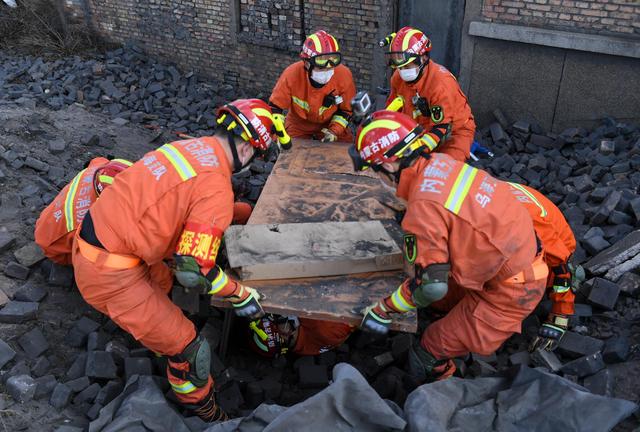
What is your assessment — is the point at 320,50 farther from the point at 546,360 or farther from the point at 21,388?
the point at 21,388

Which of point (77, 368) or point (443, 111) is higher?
point (443, 111)

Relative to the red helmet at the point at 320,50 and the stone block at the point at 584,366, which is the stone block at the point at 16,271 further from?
the stone block at the point at 584,366

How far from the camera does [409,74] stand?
17.8 feet

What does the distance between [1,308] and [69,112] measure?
508cm

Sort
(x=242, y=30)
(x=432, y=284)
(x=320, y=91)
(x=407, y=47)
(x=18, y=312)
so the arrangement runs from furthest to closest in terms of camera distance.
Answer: (x=242, y=30)
(x=320, y=91)
(x=407, y=47)
(x=18, y=312)
(x=432, y=284)

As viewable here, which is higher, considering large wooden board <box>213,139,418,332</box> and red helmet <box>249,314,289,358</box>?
large wooden board <box>213,139,418,332</box>

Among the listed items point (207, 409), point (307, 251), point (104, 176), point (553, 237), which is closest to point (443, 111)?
point (553, 237)

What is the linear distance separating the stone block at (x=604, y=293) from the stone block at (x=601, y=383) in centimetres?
74

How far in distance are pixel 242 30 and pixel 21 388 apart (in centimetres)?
741

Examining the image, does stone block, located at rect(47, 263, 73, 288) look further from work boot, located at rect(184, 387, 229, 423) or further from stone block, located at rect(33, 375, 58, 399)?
work boot, located at rect(184, 387, 229, 423)

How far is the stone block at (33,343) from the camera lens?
4203mm

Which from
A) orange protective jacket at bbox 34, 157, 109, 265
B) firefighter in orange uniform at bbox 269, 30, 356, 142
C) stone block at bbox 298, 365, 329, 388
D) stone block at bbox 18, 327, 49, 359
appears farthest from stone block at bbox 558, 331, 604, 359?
stone block at bbox 18, 327, 49, 359

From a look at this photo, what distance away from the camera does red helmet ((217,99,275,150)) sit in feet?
12.2

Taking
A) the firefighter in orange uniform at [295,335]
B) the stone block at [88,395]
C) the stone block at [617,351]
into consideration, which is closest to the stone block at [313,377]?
the firefighter in orange uniform at [295,335]
